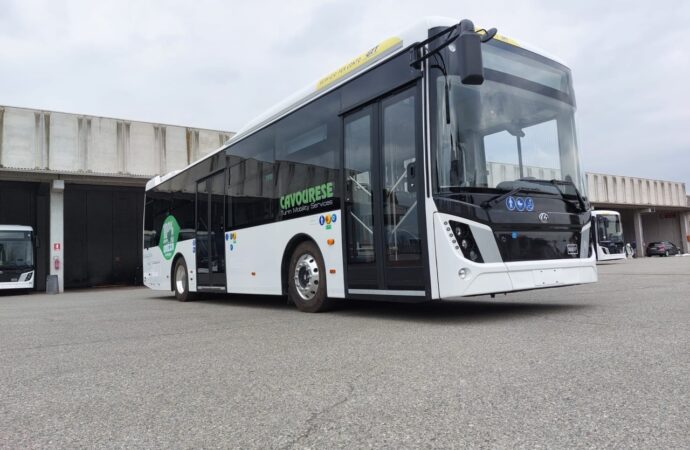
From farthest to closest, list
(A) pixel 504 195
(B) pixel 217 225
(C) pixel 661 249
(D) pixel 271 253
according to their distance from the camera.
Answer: (C) pixel 661 249 < (B) pixel 217 225 < (D) pixel 271 253 < (A) pixel 504 195

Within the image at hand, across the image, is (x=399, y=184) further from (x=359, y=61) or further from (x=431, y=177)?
(x=359, y=61)

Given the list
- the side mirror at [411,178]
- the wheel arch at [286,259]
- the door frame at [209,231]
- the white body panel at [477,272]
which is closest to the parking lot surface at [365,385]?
the white body panel at [477,272]

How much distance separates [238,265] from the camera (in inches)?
369

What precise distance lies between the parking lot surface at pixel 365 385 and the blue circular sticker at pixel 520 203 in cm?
124

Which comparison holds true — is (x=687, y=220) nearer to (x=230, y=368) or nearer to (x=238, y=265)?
(x=238, y=265)

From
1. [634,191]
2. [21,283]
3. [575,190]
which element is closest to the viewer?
[575,190]

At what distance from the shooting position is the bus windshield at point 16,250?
21.6 m

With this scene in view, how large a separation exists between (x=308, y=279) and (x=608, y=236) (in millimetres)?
27372

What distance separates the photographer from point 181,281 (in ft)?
39.3

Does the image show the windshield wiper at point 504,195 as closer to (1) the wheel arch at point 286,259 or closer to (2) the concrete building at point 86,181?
(1) the wheel arch at point 286,259

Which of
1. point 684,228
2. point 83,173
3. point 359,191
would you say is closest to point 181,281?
point 359,191

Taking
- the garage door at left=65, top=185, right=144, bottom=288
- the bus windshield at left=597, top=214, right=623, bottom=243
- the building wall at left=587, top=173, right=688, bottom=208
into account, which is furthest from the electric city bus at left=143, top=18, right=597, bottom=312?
the building wall at left=587, top=173, right=688, bottom=208

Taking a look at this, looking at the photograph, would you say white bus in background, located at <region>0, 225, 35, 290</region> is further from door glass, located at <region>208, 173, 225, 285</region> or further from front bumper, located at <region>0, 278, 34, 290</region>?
door glass, located at <region>208, 173, 225, 285</region>

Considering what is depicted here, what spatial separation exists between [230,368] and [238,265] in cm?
560
